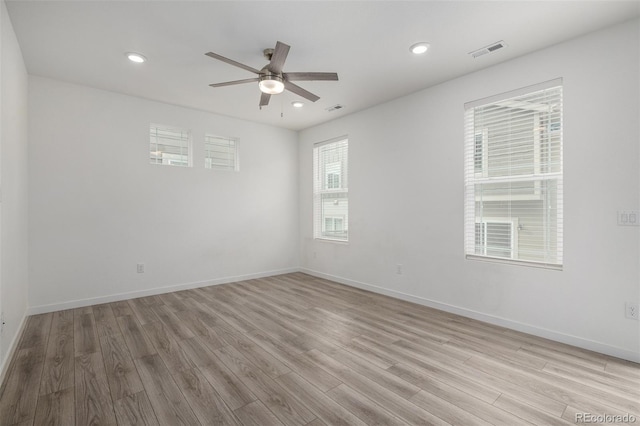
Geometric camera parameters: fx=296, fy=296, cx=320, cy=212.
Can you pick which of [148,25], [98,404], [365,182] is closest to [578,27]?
[365,182]

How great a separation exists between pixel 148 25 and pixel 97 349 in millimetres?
2882

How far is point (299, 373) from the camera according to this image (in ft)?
7.37

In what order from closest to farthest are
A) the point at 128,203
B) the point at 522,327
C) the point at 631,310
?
the point at 631,310
the point at 522,327
the point at 128,203

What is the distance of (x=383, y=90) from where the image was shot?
3.94 m

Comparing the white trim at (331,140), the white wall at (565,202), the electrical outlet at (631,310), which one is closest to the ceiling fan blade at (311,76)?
the white wall at (565,202)

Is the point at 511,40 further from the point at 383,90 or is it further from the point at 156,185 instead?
the point at 156,185

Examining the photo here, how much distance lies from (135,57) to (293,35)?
171 centimetres

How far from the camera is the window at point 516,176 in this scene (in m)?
2.88

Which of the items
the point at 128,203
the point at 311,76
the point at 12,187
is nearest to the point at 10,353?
the point at 12,187

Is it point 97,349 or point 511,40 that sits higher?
point 511,40

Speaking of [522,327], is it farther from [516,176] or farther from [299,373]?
[299,373]

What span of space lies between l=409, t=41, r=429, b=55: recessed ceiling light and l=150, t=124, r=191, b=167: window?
3518mm

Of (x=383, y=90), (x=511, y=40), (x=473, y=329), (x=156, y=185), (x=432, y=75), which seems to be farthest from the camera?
(x=156, y=185)

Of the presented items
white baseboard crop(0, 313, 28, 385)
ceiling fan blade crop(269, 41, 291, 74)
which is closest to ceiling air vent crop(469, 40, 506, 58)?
ceiling fan blade crop(269, 41, 291, 74)
